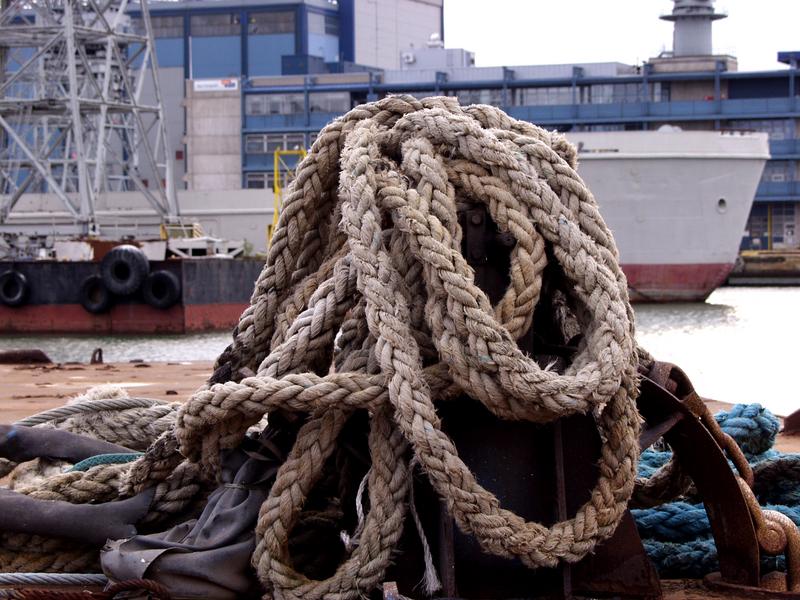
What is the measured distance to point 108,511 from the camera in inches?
88.7

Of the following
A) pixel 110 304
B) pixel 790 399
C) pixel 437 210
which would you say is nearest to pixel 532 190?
A: pixel 437 210

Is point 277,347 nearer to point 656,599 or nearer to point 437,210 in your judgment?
point 437,210

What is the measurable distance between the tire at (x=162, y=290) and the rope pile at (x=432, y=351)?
772 inches

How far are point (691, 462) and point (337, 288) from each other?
2.47 feet

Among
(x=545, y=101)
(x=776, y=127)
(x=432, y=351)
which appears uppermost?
(x=545, y=101)

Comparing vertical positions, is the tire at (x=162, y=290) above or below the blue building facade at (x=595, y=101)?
below

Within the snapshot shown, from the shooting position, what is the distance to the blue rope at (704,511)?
238 centimetres

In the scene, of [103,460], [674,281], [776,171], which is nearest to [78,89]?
[674,281]

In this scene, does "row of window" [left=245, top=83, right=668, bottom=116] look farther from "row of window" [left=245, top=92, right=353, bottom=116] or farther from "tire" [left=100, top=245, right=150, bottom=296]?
"tire" [left=100, top=245, right=150, bottom=296]

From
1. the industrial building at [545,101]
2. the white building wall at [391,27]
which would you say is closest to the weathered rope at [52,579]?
the industrial building at [545,101]

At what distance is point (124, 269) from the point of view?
71.2 ft

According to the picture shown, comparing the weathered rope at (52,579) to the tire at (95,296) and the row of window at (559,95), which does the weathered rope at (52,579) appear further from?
the row of window at (559,95)

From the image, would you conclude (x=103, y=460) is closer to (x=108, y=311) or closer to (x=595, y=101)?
(x=108, y=311)

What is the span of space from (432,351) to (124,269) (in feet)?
66.6
